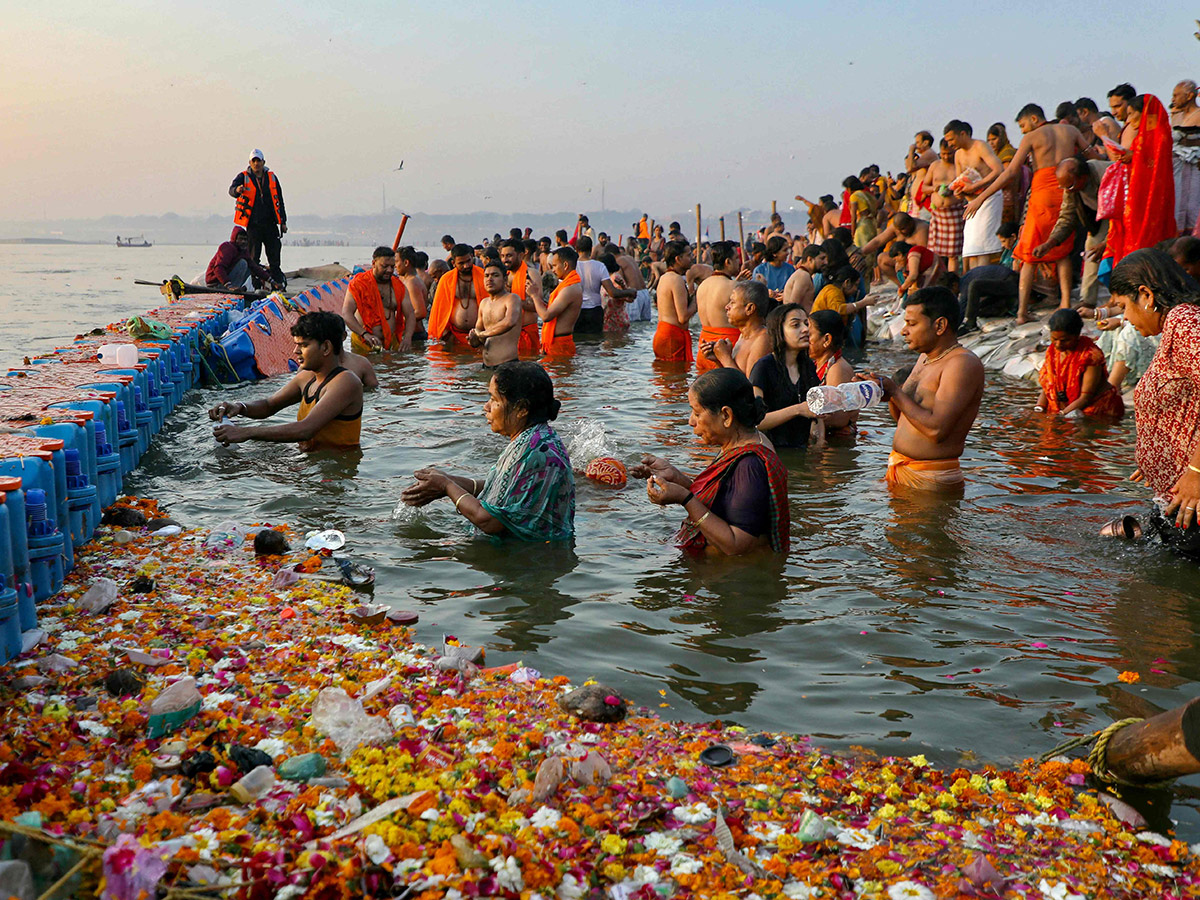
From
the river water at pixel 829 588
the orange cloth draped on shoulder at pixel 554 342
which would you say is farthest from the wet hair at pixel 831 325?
the orange cloth draped on shoulder at pixel 554 342

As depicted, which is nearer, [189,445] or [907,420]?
[907,420]

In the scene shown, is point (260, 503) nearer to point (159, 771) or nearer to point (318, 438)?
point (318, 438)

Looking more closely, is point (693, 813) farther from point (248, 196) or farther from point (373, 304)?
point (248, 196)

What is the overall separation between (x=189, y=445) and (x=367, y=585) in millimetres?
4027

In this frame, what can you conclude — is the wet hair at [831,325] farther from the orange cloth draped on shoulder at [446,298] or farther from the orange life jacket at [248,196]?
the orange life jacket at [248,196]

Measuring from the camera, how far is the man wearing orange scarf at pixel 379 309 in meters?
13.4

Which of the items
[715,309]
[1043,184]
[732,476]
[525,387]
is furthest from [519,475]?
[1043,184]

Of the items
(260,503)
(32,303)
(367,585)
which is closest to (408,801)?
(367,585)

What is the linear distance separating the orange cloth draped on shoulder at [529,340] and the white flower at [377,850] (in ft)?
38.4

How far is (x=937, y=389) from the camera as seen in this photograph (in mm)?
5754

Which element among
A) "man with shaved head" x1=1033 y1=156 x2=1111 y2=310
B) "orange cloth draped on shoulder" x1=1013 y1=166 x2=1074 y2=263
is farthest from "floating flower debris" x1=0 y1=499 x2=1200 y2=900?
"orange cloth draped on shoulder" x1=1013 y1=166 x2=1074 y2=263

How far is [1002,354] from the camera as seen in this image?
40.0 feet

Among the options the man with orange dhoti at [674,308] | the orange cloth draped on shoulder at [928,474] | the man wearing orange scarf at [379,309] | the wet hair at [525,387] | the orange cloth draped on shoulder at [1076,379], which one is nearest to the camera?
the wet hair at [525,387]

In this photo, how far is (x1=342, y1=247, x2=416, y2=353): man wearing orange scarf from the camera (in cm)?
1338
